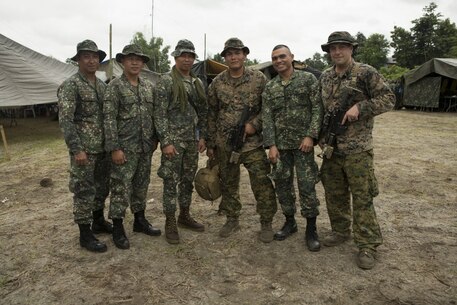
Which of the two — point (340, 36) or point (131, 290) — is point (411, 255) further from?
point (131, 290)

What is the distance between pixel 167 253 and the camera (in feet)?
11.6

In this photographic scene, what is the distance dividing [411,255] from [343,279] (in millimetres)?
891

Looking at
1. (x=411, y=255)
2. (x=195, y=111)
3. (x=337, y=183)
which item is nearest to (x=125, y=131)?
(x=195, y=111)

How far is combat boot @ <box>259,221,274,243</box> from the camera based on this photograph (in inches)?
148

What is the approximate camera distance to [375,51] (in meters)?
47.7

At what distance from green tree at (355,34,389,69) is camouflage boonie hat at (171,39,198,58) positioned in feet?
159

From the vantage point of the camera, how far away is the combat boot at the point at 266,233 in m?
3.75

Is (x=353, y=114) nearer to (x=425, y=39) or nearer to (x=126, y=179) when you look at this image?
(x=126, y=179)

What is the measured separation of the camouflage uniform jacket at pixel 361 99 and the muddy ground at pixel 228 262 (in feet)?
3.73

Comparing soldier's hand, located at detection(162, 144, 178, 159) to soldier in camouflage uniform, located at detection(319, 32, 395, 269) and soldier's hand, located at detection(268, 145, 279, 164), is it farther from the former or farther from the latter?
soldier in camouflage uniform, located at detection(319, 32, 395, 269)

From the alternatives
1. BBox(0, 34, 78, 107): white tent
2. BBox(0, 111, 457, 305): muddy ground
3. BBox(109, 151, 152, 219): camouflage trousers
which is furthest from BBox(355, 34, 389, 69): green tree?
BBox(109, 151, 152, 219): camouflage trousers

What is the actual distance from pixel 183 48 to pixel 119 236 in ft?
7.11

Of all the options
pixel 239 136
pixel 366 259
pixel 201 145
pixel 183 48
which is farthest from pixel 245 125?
pixel 366 259

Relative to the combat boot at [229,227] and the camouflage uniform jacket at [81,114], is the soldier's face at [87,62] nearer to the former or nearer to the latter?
the camouflage uniform jacket at [81,114]
